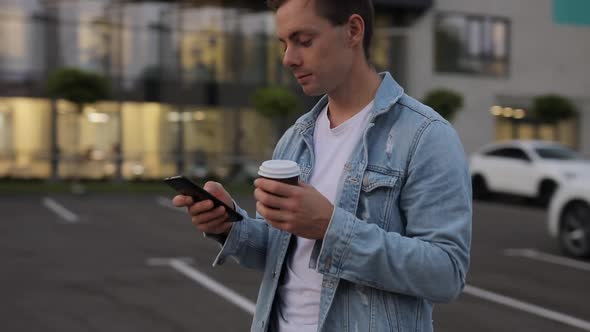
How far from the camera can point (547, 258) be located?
9250 mm

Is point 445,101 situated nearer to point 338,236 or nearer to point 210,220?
point 210,220

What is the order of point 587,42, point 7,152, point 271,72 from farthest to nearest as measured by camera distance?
point 587,42, point 271,72, point 7,152

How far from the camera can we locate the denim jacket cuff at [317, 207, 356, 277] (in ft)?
5.29

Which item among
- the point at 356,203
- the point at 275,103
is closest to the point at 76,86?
the point at 275,103

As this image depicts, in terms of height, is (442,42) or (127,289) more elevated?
(442,42)

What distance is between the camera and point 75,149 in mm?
22578

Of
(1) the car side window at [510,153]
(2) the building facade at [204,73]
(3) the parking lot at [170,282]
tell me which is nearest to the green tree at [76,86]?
(2) the building facade at [204,73]

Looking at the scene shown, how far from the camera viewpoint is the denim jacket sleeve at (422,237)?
163 cm

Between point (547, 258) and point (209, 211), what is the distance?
8.21 meters

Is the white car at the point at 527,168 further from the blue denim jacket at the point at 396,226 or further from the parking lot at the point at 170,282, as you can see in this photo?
the blue denim jacket at the point at 396,226

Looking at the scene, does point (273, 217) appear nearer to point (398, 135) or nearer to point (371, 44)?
point (398, 135)

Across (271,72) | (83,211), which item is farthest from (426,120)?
(271,72)

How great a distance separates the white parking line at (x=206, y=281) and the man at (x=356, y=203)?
429 centimetres

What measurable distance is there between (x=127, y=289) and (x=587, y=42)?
26731mm
